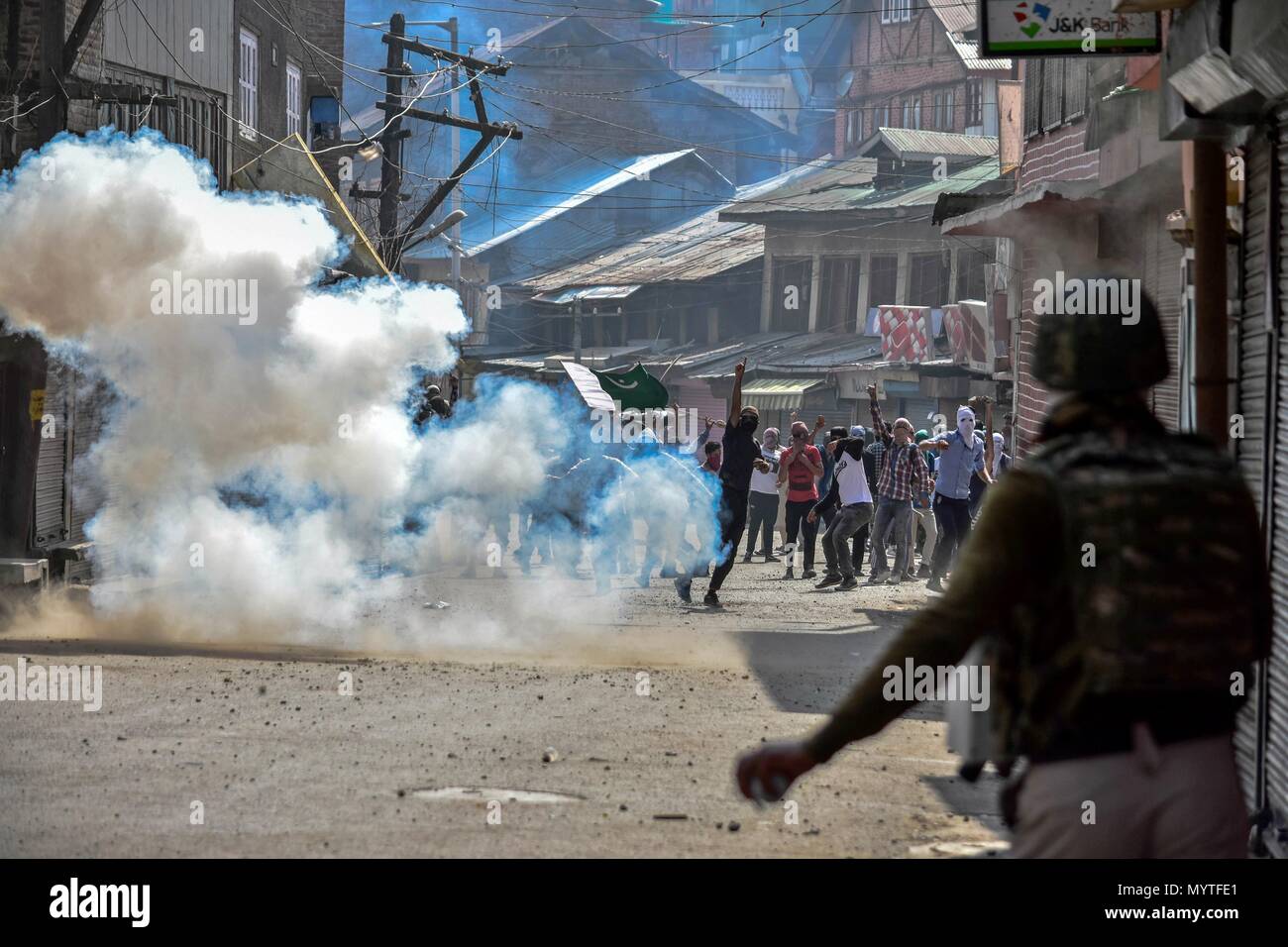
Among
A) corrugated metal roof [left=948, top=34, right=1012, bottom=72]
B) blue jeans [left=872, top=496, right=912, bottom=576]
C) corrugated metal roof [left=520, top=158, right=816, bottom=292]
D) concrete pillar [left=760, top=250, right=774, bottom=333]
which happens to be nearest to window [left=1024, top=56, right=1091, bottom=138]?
blue jeans [left=872, top=496, right=912, bottom=576]

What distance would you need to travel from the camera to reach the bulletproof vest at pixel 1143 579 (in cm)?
315

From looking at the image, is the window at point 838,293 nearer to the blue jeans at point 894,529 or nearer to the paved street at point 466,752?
the blue jeans at point 894,529

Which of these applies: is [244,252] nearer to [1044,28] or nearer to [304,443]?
[304,443]

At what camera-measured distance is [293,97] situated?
86.1 feet

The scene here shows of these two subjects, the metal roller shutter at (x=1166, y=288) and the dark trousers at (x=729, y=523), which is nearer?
the metal roller shutter at (x=1166, y=288)

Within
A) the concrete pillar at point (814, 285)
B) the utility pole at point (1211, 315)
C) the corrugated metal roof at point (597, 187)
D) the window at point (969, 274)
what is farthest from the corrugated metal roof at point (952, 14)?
the utility pole at point (1211, 315)

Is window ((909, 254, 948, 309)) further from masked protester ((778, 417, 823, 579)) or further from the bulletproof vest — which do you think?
the bulletproof vest

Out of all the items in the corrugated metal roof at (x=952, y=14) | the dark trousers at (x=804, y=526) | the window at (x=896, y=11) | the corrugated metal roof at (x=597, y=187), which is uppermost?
the window at (x=896, y=11)

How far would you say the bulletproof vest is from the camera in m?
3.15

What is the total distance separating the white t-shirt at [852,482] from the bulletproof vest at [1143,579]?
14131mm
